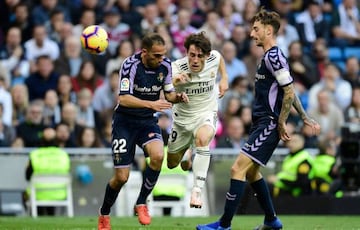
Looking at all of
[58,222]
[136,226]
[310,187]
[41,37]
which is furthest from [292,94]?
[41,37]

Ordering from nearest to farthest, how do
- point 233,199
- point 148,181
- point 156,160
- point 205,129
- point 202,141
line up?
point 233,199 → point 156,160 → point 148,181 → point 202,141 → point 205,129

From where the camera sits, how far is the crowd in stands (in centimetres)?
2206

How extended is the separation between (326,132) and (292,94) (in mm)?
9305

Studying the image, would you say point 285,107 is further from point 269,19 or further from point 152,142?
point 152,142

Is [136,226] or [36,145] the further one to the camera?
[36,145]

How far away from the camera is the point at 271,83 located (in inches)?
557

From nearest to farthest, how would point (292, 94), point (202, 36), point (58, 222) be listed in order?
point (292, 94) → point (202, 36) → point (58, 222)

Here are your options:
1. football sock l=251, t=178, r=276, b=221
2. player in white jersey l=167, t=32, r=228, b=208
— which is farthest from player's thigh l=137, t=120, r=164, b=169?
football sock l=251, t=178, r=276, b=221

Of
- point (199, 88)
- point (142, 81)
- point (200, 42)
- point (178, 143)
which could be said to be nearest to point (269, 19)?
point (200, 42)

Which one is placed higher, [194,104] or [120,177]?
[194,104]

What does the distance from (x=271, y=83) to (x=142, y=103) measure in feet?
5.12

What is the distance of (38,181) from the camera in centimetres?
2061

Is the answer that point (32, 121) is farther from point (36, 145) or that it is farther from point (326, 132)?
point (326, 132)

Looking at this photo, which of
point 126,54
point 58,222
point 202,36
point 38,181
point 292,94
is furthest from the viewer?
point 126,54
